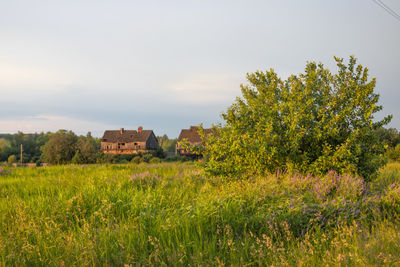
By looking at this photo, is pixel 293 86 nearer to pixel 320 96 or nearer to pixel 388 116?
pixel 320 96

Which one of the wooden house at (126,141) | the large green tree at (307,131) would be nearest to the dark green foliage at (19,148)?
the wooden house at (126,141)

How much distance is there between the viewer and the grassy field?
3525mm

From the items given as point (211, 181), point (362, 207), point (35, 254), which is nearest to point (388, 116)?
point (362, 207)

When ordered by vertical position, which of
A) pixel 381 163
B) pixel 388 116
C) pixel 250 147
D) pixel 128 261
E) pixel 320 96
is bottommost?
pixel 128 261

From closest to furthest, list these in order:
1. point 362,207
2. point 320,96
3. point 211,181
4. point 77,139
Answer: point 362,207 → point 211,181 → point 320,96 → point 77,139

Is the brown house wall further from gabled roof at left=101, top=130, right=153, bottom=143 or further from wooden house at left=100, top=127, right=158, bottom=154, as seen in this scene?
gabled roof at left=101, top=130, right=153, bottom=143

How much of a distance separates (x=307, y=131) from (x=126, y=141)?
63.9m

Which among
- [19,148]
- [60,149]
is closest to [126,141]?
[19,148]

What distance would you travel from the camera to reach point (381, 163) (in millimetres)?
9031

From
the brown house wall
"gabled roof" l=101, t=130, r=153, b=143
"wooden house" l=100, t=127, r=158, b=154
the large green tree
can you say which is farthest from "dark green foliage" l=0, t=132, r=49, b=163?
the large green tree

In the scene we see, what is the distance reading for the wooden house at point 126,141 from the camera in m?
67.9

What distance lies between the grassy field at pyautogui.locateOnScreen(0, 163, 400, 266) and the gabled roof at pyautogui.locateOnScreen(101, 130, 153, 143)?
61389mm

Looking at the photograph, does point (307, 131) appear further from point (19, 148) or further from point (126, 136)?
point (19, 148)

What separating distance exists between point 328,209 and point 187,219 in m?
2.83
